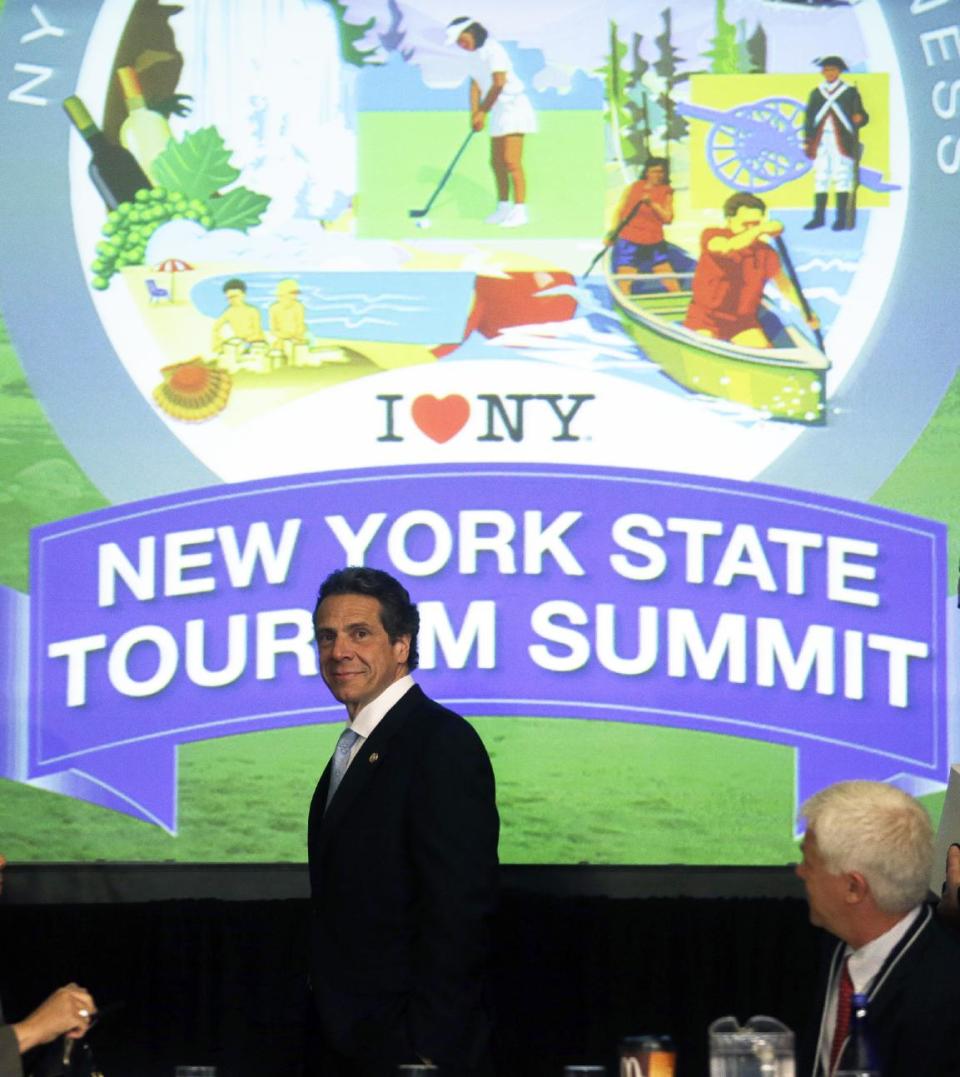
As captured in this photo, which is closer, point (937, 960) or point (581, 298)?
point (937, 960)

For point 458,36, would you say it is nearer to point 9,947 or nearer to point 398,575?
point 398,575

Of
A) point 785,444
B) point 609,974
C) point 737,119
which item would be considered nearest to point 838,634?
point 785,444

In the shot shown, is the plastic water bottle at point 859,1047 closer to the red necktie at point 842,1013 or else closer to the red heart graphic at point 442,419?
the red necktie at point 842,1013

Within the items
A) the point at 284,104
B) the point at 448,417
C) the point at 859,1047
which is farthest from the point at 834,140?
the point at 859,1047

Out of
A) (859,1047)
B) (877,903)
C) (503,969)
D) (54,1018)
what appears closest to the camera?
(859,1047)

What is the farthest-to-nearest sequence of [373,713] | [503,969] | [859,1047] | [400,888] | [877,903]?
[503,969]
[373,713]
[400,888]
[877,903]
[859,1047]

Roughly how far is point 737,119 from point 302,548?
4.74 feet

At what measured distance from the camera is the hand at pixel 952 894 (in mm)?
2760

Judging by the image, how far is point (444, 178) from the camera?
4.51 m

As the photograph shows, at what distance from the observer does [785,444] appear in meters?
4.45

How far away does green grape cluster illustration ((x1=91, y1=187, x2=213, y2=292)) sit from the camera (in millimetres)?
4539

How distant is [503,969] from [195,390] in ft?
5.04

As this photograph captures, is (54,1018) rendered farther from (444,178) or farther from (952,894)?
(444,178)

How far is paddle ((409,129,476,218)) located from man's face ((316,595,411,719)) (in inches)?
69.0
